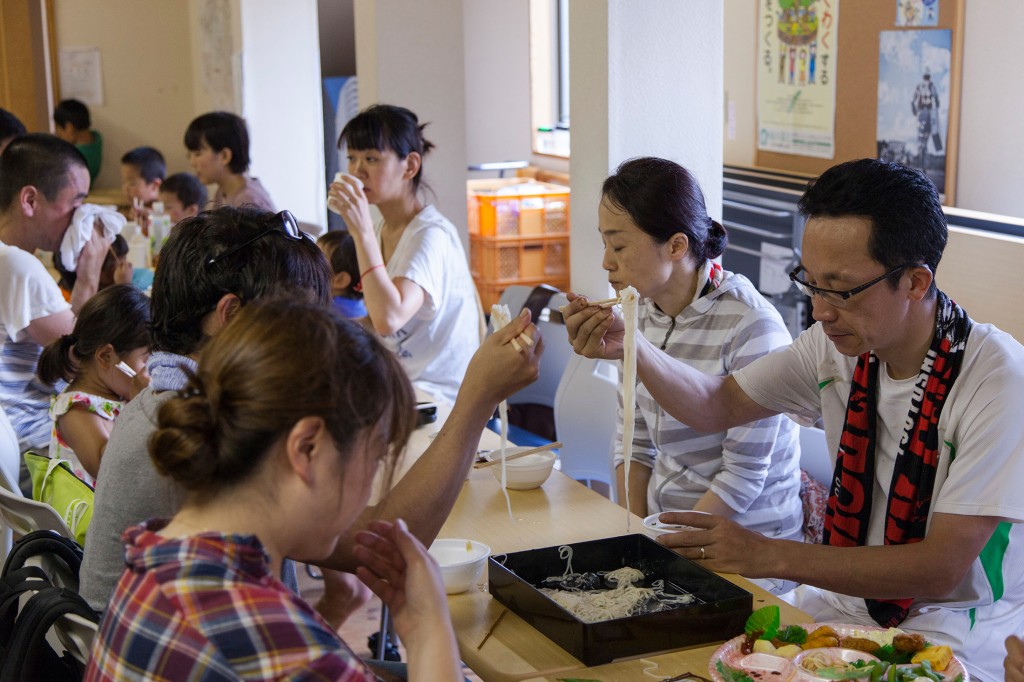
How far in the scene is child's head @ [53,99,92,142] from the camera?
27.0ft

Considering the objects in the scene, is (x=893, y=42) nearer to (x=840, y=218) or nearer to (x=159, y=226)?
(x=840, y=218)

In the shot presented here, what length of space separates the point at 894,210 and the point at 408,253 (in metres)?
1.84

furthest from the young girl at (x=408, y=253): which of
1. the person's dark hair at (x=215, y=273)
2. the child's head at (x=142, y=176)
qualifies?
the child's head at (x=142, y=176)

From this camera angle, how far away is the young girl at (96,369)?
2.46m

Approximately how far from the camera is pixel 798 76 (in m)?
4.75

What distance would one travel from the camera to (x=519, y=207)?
5551 millimetres

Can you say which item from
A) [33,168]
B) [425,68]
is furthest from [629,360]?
[425,68]

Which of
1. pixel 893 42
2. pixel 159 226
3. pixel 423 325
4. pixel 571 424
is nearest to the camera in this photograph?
pixel 571 424

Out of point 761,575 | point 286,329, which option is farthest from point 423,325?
point 286,329

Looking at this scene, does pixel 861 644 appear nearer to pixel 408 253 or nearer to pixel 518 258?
pixel 408 253

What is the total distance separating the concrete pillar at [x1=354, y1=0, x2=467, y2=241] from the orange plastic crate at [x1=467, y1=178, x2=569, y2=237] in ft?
2.79

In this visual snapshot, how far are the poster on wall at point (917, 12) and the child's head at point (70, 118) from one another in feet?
20.9

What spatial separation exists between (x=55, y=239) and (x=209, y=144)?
4.07 ft

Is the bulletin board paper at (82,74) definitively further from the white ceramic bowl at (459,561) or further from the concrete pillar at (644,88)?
the white ceramic bowl at (459,561)
